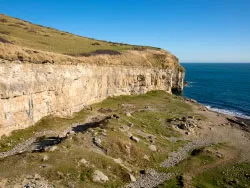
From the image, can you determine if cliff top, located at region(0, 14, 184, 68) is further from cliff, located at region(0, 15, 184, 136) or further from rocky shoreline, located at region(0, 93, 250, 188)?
rocky shoreline, located at region(0, 93, 250, 188)

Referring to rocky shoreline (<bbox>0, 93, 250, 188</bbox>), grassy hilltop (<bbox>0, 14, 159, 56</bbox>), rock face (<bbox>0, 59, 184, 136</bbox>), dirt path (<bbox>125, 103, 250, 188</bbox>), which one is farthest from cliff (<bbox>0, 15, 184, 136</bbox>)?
dirt path (<bbox>125, 103, 250, 188</bbox>)

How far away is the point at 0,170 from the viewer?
891 inches

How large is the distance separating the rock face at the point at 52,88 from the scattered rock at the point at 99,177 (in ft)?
57.8

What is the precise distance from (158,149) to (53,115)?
66.6ft

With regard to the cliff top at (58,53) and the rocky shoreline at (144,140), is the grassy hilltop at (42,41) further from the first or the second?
the rocky shoreline at (144,140)

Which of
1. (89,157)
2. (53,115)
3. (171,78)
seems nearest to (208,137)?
(89,157)

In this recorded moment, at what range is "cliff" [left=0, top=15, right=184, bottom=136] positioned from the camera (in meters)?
35.0

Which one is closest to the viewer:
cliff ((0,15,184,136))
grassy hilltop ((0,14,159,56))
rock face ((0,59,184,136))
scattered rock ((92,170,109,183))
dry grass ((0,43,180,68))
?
scattered rock ((92,170,109,183))

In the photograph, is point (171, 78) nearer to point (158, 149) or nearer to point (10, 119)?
point (158, 149)

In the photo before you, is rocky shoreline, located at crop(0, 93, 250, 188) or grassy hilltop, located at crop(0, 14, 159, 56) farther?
grassy hilltop, located at crop(0, 14, 159, 56)

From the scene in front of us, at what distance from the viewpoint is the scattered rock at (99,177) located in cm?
2320

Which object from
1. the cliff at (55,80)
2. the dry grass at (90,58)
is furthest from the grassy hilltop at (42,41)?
the dry grass at (90,58)

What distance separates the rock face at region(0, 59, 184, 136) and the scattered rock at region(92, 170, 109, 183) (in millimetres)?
17604

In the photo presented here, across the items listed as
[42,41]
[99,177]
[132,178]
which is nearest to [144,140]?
[132,178]
